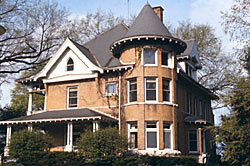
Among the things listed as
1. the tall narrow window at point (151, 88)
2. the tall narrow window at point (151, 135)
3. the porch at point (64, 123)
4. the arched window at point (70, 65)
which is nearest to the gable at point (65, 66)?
the arched window at point (70, 65)

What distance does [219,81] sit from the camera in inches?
1596

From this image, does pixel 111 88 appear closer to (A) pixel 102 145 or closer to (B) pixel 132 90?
(B) pixel 132 90

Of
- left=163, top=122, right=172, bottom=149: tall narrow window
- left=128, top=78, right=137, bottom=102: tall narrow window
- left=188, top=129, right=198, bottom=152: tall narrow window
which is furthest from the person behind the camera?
left=188, top=129, right=198, bottom=152: tall narrow window

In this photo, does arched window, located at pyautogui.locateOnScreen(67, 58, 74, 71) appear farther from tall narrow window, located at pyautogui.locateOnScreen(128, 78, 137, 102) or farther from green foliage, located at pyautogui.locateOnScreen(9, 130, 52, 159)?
green foliage, located at pyautogui.locateOnScreen(9, 130, 52, 159)

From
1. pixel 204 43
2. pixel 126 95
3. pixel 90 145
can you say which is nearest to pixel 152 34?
pixel 126 95

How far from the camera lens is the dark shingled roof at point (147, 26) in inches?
963

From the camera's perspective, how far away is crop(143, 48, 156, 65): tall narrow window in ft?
80.8

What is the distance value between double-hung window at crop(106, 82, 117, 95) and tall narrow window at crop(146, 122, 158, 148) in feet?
12.4

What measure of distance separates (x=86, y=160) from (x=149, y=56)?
8641 mm

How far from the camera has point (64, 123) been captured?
25.9m

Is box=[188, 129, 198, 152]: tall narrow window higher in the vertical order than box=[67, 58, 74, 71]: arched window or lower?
lower

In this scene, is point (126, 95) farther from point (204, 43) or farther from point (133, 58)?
point (204, 43)

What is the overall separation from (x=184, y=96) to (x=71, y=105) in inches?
358

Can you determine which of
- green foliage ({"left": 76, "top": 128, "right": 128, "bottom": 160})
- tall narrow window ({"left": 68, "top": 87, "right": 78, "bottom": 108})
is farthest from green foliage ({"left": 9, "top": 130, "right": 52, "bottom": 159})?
tall narrow window ({"left": 68, "top": 87, "right": 78, "bottom": 108})
